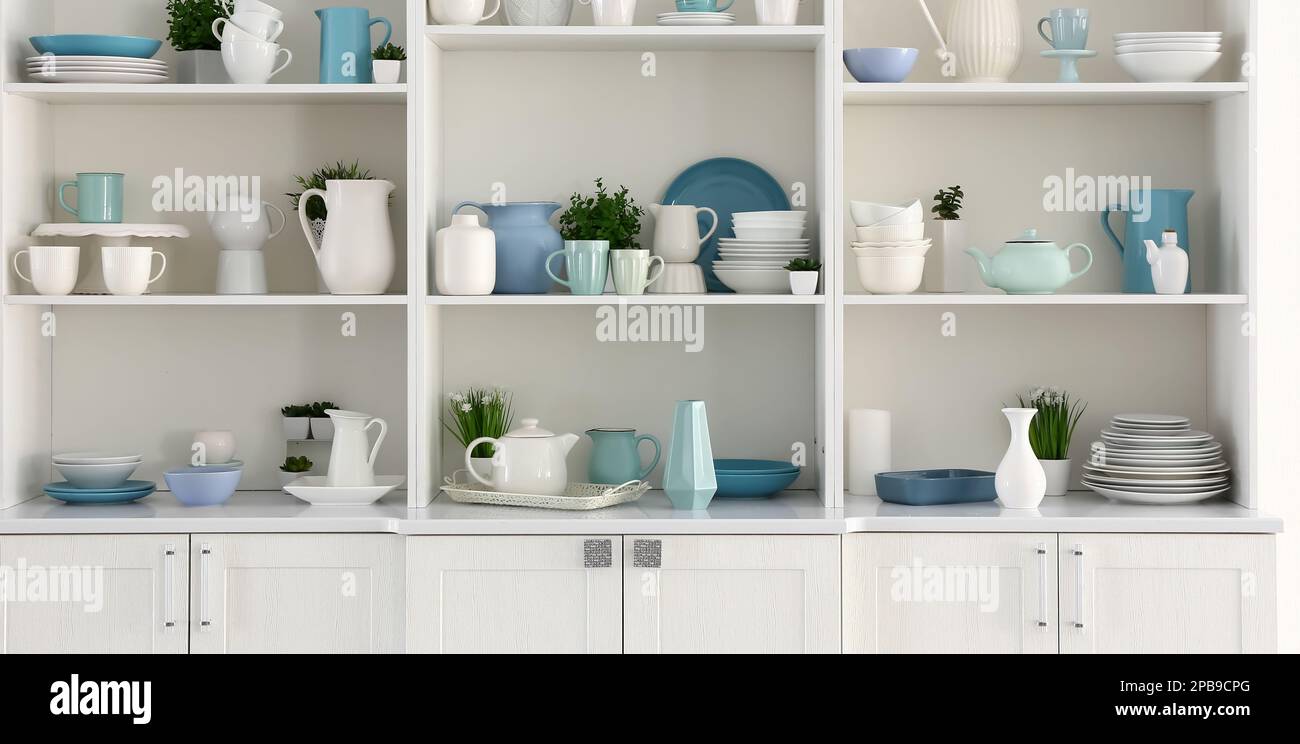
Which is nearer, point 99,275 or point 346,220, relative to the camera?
point 346,220

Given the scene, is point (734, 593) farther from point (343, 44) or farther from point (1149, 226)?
point (343, 44)

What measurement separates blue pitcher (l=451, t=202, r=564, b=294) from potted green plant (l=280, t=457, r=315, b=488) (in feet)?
2.12

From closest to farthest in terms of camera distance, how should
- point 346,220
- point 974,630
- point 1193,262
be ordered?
1. point 974,630
2. point 346,220
3. point 1193,262

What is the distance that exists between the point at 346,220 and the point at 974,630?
1.65m

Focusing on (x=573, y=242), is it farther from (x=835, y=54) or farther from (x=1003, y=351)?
(x=1003, y=351)

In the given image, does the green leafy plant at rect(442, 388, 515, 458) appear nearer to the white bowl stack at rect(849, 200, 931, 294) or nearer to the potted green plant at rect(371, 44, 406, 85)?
the potted green plant at rect(371, 44, 406, 85)

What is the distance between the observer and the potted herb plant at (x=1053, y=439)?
3078mm

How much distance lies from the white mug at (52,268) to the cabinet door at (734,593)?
1.39 metres

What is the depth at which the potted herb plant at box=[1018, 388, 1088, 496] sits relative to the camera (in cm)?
308

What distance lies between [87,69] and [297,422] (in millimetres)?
929

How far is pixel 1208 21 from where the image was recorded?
310 cm

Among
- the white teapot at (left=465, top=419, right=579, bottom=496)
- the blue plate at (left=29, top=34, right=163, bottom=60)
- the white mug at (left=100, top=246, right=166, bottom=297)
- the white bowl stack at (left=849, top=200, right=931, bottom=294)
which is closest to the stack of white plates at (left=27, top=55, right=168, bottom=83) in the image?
the blue plate at (left=29, top=34, right=163, bottom=60)

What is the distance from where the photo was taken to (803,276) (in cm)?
287

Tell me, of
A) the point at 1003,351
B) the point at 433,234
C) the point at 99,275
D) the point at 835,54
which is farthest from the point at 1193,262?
the point at 99,275
